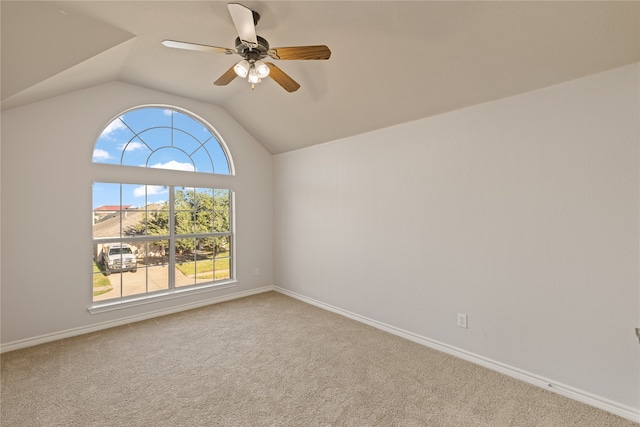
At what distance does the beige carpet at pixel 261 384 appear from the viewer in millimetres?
1878

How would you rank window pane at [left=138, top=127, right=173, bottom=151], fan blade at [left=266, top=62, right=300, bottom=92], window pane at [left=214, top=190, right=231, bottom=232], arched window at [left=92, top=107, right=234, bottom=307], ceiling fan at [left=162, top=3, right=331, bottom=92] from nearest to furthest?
ceiling fan at [left=162, top=3, right=331, bottom=92] → fan blade at [left=266, top=62, right=300, bottom=92] → arched window at [left=92, top=107, right=234, bottom=307] → window pane at [left=138, top=127, right=173, bottom=151] → window pane at [left=214, top=190, right=231, bottom=232]

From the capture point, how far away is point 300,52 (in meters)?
1.93

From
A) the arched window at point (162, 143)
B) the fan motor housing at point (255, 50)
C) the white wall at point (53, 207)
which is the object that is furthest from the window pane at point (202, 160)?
the fan motor housing at point (255, 50)

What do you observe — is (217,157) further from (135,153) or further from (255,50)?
(255,50)

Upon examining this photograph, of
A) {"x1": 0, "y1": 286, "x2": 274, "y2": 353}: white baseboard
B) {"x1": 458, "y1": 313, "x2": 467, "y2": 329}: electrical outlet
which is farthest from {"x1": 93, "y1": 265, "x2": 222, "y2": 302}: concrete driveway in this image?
{"x1": 458, "y1": 313, "x2": 467, "y2": 329}: electrical outlet

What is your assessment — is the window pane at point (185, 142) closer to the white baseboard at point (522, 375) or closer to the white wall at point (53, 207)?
the white wall at point (53, 207)

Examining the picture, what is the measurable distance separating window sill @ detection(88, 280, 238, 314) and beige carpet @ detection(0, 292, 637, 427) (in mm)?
266

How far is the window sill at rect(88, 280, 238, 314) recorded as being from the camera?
3.30m

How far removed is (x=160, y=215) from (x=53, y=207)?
1.07m

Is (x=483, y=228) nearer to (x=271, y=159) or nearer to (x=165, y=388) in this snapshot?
(x=165, y=388)

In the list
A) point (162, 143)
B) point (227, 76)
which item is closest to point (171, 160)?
point (162, 143)

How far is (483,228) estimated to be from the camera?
2.53 m

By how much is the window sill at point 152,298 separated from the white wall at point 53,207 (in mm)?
66

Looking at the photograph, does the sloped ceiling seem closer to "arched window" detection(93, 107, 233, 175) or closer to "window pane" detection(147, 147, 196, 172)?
"arched window" detection(93, 107, 233, 175)
